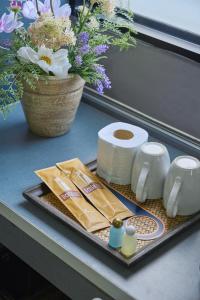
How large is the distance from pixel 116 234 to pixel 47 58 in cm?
50

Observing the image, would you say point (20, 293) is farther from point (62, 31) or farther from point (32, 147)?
point (62, 31)

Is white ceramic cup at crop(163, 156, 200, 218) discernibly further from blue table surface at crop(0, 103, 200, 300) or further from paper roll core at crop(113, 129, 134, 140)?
paper roll core at crop(113, 129, 134, 140)

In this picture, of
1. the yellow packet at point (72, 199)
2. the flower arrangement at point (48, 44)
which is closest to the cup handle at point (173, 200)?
the yellow packet at point (72, 199)


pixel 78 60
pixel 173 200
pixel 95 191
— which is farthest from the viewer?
pixel 78 60

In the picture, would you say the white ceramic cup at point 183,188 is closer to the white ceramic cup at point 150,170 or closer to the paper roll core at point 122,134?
the white ceramic cup at point 150,170

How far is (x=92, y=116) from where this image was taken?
1.70 meters

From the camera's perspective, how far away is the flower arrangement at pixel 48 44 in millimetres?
1394

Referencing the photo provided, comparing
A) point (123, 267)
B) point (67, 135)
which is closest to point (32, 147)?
point (67, 135)

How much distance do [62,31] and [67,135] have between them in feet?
1.03

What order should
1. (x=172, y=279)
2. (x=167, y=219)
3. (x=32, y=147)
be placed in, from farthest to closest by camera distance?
1. (x=32, y=147)
2. (x=167, y=219)
3. (x=172, y=279)

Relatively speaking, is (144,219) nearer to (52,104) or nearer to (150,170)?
(150,170)

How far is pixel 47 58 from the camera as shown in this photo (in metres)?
1.41

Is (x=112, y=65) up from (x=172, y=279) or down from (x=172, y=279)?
up

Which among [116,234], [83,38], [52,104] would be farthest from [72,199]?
[83,38]
